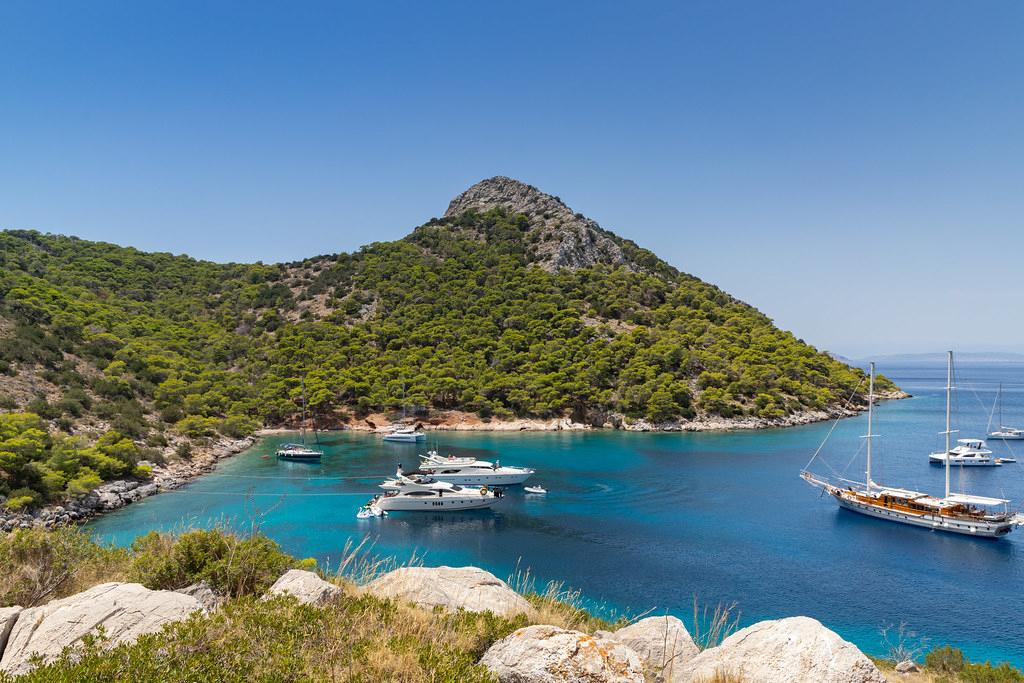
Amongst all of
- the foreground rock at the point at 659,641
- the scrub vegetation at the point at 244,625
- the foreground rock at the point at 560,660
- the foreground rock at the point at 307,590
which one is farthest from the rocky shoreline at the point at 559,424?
the foreground rock at the point at 560,660

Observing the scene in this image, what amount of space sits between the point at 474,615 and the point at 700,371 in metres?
62.7

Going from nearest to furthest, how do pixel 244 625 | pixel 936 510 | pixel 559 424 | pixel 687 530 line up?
A: 1. pixel 244 625
2. pixel 687 530
3. pixel 936 510
4. pixel 559 424

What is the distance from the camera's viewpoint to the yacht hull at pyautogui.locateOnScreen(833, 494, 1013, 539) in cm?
2503

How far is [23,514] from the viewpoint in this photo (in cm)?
2342

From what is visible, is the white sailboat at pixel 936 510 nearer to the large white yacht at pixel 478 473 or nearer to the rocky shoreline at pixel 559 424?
the large white yacht at pixel 478 473

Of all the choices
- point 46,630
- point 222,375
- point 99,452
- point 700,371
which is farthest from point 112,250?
point 46,630

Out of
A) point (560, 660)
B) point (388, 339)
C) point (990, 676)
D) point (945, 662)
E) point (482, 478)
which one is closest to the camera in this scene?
point (560, 660)

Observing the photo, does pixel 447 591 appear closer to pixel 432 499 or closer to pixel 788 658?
pixel 788 658

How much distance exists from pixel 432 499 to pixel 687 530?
1363 centimetres

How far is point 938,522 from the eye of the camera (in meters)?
26.5

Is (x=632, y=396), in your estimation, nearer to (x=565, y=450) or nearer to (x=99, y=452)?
(x=565, y=450)

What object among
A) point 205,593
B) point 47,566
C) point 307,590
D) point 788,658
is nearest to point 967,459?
point 788,658

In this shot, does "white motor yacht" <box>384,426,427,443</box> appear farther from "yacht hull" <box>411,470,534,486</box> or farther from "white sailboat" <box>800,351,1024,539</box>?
"white sailboat" <box>800,351,1024,539</box>

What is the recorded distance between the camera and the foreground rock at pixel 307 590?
17.3 feet
